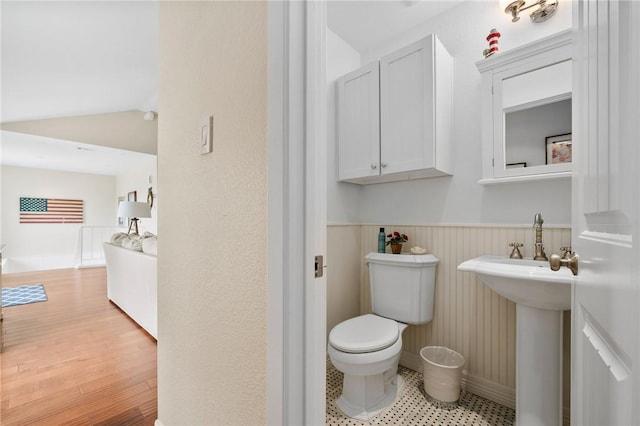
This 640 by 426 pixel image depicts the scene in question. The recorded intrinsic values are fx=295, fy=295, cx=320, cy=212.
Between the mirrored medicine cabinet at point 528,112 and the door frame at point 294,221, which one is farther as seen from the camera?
the mirrored medicine cabinet at point 528,112

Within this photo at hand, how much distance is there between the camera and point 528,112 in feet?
5.42

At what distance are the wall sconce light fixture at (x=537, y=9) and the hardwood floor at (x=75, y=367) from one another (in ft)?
9.74

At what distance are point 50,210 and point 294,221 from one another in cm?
873

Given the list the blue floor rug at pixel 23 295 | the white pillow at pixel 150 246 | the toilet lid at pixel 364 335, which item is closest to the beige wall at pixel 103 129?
the blue floor rug at pixel 23 295

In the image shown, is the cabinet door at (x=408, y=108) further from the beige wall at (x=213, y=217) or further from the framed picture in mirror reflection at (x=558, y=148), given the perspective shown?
the beige wall at (x=213, y=217)

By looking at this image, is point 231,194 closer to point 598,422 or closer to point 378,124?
point 598,422

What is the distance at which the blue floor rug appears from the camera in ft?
11.6

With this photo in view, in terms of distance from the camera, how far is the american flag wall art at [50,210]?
662cm

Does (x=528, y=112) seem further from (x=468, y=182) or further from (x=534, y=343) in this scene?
(x=534, y=343)

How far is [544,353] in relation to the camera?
4.36ft

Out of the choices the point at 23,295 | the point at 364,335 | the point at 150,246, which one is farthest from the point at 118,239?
the point at 364,335

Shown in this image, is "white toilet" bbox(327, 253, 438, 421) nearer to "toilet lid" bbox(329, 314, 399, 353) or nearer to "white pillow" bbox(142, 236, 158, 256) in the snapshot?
"toilet lid" bbox(329, 314, 399, 353)

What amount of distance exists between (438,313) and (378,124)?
1.32 m

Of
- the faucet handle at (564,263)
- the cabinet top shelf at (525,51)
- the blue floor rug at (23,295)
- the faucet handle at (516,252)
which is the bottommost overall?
the blue floor rug at (23,295)
